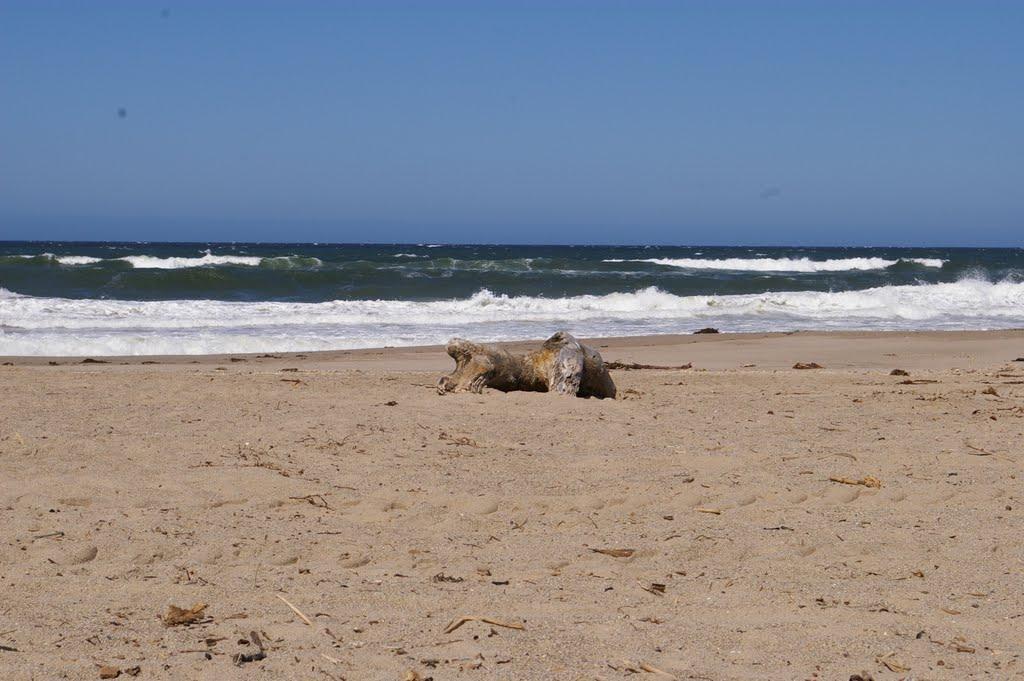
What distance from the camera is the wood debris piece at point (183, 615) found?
3254 mm

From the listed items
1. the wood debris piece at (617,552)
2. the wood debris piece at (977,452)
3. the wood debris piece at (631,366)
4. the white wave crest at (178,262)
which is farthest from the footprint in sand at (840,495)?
the white wave crest at (178,262)

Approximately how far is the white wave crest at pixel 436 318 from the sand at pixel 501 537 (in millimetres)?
6737

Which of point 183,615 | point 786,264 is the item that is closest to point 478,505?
point 183,615

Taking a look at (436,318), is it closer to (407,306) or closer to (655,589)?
(407,306)

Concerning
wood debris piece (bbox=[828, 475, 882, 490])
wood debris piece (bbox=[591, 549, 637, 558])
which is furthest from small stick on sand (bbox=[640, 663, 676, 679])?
wood debris piece (bbox=[828, 475, 882, 490])

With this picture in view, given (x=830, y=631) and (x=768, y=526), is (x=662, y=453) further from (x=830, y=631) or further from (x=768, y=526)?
(x=830, y=631)

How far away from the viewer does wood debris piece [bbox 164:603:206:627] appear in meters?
3.25

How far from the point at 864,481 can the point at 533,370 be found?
10.8ft

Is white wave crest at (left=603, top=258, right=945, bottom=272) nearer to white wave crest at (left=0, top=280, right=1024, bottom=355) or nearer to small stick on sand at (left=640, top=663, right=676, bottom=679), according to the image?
white wave crest at (left=0, top=280, right=1024, bottom=355)

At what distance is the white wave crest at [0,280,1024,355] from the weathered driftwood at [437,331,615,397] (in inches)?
255

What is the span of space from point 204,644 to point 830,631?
78.0 inches

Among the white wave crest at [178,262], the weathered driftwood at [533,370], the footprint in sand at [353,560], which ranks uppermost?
the white wave crest at [178,262]

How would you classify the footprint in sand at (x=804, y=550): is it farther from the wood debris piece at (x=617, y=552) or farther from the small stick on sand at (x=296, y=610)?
the small stick on sand at (x=296, y=610)

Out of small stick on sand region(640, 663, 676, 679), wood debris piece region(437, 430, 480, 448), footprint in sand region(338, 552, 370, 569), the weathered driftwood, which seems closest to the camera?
small stick on sand region(640, 663, 676, 679)
